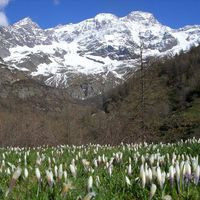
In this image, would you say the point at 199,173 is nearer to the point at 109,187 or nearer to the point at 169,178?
the point at 169,178

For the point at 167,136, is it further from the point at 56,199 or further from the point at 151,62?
the point at 56,199

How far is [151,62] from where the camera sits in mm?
31109

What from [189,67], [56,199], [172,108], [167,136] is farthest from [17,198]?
[189,67]

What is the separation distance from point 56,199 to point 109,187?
1.17 meters

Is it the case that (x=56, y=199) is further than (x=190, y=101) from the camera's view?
No

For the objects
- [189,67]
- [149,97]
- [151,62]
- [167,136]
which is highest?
[189,67]

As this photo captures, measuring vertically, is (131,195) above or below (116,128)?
below

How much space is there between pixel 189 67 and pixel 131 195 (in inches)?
6473

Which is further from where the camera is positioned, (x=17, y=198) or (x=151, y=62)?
(x=151, y=62)

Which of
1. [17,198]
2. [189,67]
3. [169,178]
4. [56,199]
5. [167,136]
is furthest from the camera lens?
Result: [189,67]

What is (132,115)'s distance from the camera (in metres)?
31.4

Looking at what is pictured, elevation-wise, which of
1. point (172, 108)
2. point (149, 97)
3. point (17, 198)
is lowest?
point (17, 198)

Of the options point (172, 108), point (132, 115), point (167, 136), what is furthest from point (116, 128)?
point (172, 108)

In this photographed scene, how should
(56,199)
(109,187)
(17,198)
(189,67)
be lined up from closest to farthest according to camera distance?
(56,199)
(17,198)
(109,187)
(189,67)
